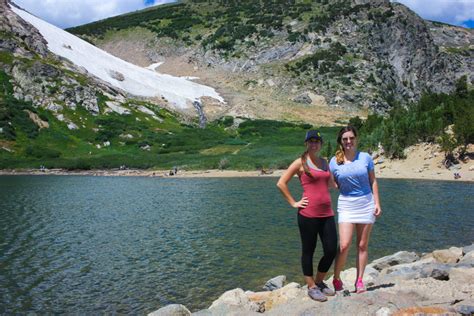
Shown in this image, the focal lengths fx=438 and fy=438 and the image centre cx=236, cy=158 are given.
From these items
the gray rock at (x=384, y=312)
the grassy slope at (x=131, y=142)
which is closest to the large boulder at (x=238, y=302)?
the gray rock at (x=384, y=312)

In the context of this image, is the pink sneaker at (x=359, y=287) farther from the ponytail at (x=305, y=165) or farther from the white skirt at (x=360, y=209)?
the ponytail at (x=305, y=165)

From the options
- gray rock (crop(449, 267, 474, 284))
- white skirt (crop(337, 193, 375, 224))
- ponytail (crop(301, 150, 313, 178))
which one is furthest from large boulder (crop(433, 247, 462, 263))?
ponytail (crop(301, 150, 313, 178))

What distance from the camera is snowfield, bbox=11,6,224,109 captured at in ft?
407

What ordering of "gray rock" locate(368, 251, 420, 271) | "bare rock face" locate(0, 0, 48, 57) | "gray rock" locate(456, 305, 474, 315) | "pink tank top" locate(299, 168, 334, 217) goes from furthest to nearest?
"bare rock face" locate(0, 0, 48, 57), "gray rock" locate(368, 251, 420, 271), "pink tank top" locate(299, 168, 334, 217), "gray rock" locate(456, 305, 474, 315)

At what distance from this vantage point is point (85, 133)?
87562mm

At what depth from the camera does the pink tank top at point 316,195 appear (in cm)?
823

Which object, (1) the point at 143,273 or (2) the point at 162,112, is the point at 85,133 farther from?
(1) the point at 143,273

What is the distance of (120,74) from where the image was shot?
5069 inches

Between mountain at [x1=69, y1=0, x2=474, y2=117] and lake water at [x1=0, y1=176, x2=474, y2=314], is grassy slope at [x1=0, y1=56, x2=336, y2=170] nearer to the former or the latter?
mountain at [x1=69, y1=0, x2=474, y2=117]

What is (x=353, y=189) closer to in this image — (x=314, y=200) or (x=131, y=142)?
(x=314, y=200)

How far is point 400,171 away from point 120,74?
96.2m

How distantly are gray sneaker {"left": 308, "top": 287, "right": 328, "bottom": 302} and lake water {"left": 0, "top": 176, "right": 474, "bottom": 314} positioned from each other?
4.38 meters

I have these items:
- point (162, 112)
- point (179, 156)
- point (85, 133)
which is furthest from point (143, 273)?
point (162, 112)

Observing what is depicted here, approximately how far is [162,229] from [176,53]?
527 ft
